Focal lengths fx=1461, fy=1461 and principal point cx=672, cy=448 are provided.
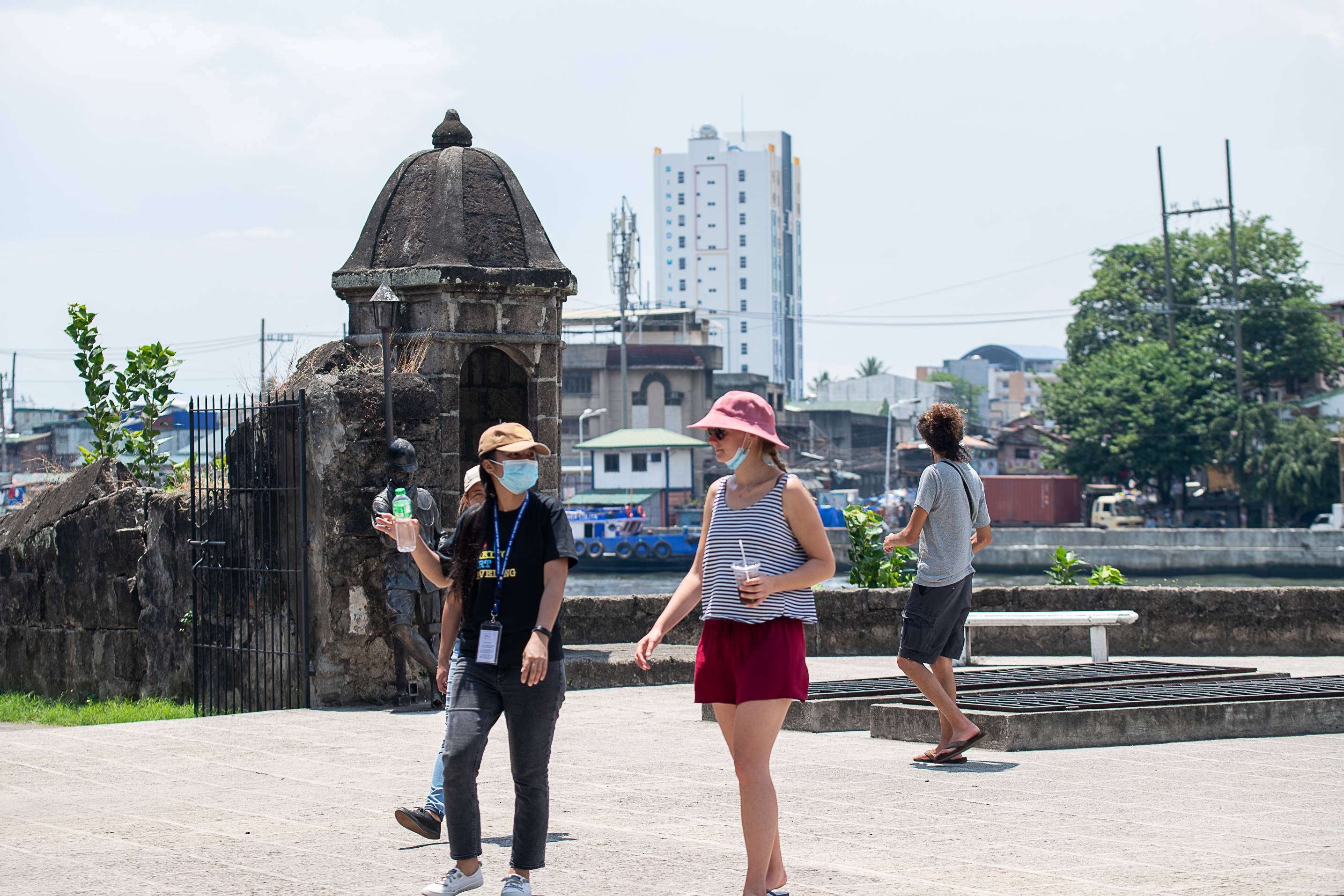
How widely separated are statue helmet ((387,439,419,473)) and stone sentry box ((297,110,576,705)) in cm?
66

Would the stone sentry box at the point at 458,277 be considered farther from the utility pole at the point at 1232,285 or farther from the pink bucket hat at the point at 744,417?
the utility pole at the point at 1232,285

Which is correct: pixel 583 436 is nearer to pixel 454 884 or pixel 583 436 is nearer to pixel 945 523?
pixel 945 523

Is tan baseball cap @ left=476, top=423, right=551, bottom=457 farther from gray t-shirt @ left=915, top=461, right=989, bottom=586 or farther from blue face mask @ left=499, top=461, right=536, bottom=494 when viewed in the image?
gray t-shirt @ left=915, top=461, right=989, bottom=586

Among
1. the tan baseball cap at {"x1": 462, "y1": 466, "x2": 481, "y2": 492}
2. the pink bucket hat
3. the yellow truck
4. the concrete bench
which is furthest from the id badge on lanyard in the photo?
the yellow truck

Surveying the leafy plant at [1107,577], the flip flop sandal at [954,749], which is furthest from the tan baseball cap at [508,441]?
the leafy plant at [1107,577]

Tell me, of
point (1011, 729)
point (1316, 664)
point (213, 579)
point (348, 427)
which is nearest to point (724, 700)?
point (1011, 729)

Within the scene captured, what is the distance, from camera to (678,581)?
56.3 metres

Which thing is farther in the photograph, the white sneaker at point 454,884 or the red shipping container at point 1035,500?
the red shipping container at point 1035,500

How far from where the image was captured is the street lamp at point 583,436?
6692cm

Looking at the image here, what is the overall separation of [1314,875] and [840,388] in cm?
12215

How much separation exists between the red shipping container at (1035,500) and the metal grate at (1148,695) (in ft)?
197

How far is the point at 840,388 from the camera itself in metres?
126

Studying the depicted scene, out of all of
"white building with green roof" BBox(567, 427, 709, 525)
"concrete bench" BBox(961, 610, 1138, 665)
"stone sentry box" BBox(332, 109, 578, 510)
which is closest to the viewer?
"concrete bench" BBox(961, 610, 1138, 665)

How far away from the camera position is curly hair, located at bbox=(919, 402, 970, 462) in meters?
7.19
